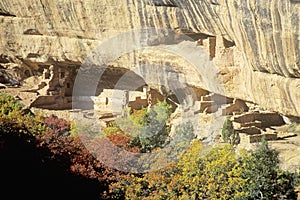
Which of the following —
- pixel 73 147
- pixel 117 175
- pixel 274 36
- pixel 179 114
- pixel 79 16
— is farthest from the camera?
pixel 179 114

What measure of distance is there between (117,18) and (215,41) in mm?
2475

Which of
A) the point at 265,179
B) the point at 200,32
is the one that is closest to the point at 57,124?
the point at 200,32

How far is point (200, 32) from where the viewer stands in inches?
475

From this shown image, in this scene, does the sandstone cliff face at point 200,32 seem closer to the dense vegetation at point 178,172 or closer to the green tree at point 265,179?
the green tree at point 265,179

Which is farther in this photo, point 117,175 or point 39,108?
point 39,108

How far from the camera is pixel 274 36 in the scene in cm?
925

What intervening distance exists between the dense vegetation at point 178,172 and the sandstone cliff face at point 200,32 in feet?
4.35

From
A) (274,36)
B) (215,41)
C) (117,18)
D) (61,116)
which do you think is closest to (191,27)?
(215,41)

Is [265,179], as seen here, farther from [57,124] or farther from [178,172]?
[57,124]

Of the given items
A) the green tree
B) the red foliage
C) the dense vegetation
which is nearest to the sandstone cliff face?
the green tree

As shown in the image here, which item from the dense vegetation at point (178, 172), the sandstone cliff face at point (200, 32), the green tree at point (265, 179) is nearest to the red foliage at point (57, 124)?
the dense vegetation at point (178, 172)

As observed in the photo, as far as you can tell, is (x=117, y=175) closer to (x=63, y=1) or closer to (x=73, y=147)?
(x=73, y=147)

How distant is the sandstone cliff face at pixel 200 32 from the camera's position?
30.2ft

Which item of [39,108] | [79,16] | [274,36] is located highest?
[79,16]
